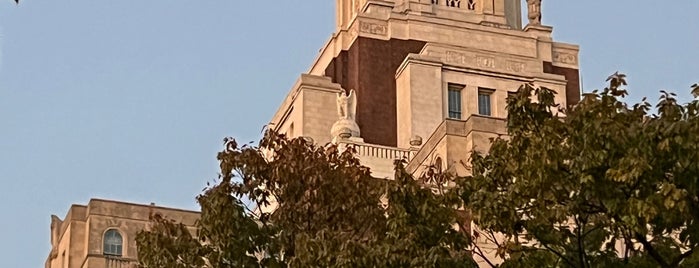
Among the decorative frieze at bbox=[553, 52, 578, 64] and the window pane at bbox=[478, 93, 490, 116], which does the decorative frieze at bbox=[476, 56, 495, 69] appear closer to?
the window pane at bbox=[478, 93, 490, 116]

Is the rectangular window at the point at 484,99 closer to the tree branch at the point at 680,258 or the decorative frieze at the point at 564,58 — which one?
the decorative frieze at the point at 564,58

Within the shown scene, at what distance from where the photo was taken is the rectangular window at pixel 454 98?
71.2 m

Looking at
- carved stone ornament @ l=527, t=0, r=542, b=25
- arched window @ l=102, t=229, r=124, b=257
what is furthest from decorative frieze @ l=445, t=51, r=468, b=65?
arched window @ l=102, t=229, r=124, b=257

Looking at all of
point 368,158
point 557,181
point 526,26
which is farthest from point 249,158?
point 526,26

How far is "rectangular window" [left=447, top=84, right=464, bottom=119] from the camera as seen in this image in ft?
234

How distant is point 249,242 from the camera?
30234 mm

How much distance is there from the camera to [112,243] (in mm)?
45625

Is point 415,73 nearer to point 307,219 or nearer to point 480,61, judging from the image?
point 480,61

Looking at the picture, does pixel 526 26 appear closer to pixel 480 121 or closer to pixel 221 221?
pixel 480 121

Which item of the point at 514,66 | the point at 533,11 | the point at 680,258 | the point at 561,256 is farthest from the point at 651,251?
the point at 533,11

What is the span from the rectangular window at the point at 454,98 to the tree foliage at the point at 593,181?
→ 4258 cm

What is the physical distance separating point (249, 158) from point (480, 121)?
17.9 meters

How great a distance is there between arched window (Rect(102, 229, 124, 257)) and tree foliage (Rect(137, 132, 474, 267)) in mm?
13383

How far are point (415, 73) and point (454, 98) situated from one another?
2215 mm
